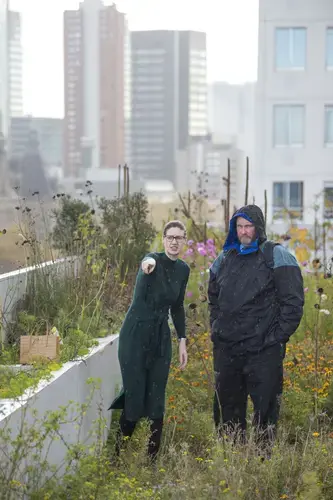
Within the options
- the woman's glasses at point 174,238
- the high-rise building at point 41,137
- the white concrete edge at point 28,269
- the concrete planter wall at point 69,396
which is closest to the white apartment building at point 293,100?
the high-rise building at point 41,137

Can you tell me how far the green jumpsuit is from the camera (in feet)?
19.4

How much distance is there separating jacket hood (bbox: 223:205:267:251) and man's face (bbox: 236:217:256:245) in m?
0.02

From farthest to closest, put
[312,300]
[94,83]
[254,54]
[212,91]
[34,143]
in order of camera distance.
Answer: [94,83], [212,91], [34,143], [254,54], [312,300]

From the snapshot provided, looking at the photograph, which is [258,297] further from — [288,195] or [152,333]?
[288,195]

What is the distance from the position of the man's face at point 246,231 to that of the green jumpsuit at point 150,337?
21.2 inches

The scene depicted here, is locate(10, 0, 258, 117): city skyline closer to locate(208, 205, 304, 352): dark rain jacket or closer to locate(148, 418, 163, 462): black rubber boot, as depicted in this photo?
locate(148, 418, 163, 462): black rubber boot

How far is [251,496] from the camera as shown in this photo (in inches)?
176

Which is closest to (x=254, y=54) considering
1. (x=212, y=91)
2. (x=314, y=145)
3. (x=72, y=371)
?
(x=314, y=145)

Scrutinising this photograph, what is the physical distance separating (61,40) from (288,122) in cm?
2112

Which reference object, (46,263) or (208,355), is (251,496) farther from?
(46,263)

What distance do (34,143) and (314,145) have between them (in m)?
11.8

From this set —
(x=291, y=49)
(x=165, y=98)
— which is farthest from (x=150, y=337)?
(x=165, y=98)

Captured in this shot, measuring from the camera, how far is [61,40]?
4959 centimetres

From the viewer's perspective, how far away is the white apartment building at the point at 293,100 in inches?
1224
